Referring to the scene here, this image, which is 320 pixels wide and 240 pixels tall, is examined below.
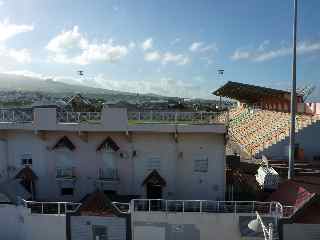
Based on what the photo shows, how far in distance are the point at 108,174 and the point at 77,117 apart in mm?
3363

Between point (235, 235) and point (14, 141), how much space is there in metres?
12.4

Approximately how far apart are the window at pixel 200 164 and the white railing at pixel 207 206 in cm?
177

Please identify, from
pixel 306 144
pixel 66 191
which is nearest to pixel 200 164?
pixel 66 191

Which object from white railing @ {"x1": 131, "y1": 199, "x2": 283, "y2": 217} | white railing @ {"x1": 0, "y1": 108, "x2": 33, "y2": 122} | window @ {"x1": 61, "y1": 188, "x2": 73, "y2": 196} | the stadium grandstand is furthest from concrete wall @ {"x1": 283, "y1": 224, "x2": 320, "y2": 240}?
white railing @ {"x1": 0, "y1": 108, "x2": 33, "y2": 122}

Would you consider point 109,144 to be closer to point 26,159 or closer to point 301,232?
point 26,159

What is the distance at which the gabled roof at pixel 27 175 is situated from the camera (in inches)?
715

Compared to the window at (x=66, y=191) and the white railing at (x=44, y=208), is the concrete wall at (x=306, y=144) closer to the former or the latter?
the window at (x=66, y=191)

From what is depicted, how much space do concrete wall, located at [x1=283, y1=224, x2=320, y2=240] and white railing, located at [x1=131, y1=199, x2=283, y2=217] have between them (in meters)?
0.73

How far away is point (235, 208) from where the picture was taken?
1506 centimetres

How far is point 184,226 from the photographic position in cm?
1511

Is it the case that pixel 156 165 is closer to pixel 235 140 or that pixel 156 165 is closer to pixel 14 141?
pixel 14 141

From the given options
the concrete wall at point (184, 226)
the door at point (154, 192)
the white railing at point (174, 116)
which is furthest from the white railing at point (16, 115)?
the concrete wall at point (184, 226)

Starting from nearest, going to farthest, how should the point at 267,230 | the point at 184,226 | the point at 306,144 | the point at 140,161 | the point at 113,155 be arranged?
the point at 267,230 → the point at 184,226 → the point at 140,161 → the point at 113,155 → the point at 306,144

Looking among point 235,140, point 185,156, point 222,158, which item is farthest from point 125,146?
point 235,140
